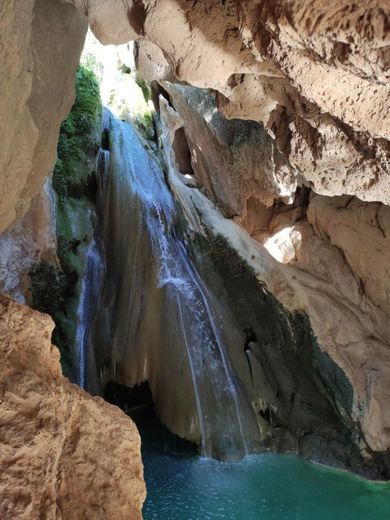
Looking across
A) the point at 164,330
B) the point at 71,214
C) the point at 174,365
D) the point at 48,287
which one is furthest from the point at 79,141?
the point at 174,365

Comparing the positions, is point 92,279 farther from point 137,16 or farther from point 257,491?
point 137,16

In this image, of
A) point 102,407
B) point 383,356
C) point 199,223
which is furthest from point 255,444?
point 102,407

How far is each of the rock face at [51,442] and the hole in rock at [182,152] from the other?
11.2 metres

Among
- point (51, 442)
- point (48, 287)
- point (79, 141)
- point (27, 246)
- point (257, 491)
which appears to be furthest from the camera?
point (79, 141)

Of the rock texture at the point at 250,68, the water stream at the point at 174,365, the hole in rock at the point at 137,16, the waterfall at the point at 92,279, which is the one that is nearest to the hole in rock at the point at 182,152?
the water stream at the point at 174,365

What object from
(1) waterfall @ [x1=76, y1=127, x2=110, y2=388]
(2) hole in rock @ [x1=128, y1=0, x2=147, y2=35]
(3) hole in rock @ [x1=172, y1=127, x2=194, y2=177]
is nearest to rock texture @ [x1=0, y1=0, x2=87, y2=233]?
(2) hole in rock @ [x1=128, y1=0, x2=147, y2=35]

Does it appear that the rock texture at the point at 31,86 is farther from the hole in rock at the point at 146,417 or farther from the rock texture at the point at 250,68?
the hole in rock at the point at 146,417

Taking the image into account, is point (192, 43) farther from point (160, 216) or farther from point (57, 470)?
point (160, 216)

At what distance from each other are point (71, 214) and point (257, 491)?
5723 millimetres

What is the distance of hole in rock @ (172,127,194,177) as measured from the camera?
13.4 m

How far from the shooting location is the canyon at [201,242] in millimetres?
2488

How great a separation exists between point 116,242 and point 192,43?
5905 millimetres

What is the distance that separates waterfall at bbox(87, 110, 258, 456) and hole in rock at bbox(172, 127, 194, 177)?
3.75 m

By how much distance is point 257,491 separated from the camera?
6461mm
